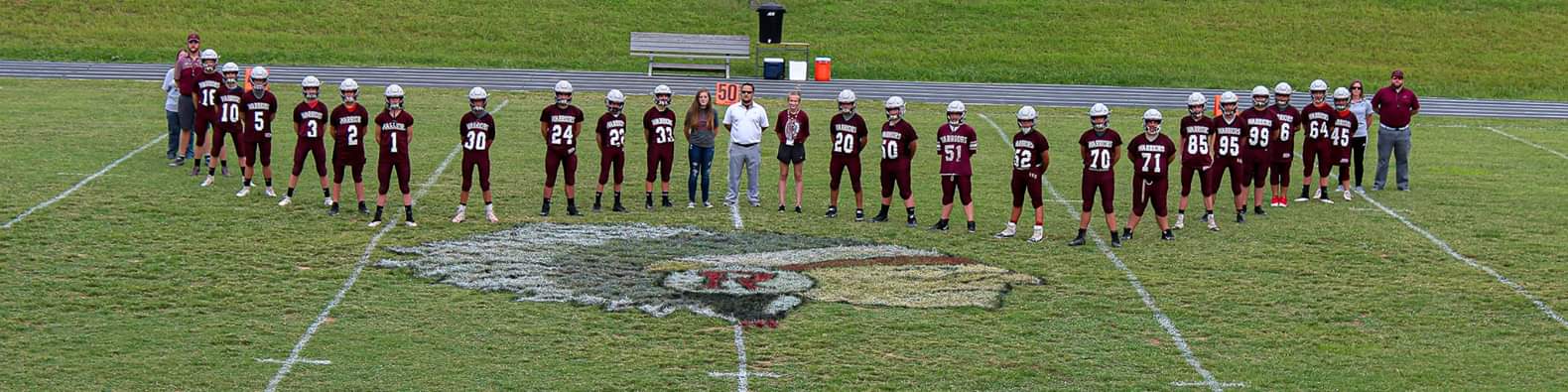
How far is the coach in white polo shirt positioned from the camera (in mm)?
18188

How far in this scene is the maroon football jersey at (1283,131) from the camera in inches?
723

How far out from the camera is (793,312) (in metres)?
12.9

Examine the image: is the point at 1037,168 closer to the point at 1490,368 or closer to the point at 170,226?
the point at 1490,368

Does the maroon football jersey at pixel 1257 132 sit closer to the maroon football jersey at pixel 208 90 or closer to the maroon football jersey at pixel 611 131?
the maroon football jersey at pixel 611 131

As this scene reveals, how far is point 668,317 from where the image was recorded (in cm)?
1266

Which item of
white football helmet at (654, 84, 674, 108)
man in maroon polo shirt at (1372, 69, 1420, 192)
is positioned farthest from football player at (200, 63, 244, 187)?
man in maroon polo shirt at (1372, 69, 1420, 192)

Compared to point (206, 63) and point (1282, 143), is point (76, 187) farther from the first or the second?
point (1282, 143)

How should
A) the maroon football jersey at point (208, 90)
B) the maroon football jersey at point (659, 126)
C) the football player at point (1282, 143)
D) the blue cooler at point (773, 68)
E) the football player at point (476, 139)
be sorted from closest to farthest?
the football player at point (476, 139)
the maroon football jersey at point (659, 126)
the football player at point (1282, 143)
the maroon football jersey at point (208, 90)
the blue cooler at point (773, 68)

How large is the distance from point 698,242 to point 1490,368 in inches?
294

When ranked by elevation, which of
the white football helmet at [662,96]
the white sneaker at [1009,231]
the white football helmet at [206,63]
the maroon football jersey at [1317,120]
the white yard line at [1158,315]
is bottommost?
the white yard line at [1158,315]

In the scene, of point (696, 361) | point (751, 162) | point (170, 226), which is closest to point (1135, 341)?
point (696, 361)

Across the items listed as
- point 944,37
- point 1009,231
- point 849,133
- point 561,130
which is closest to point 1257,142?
point 1009,231

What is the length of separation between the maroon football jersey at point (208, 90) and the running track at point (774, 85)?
45.2ft

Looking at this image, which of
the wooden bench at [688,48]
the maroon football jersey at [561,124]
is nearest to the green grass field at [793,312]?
the maroon football jersey at [561,124]
